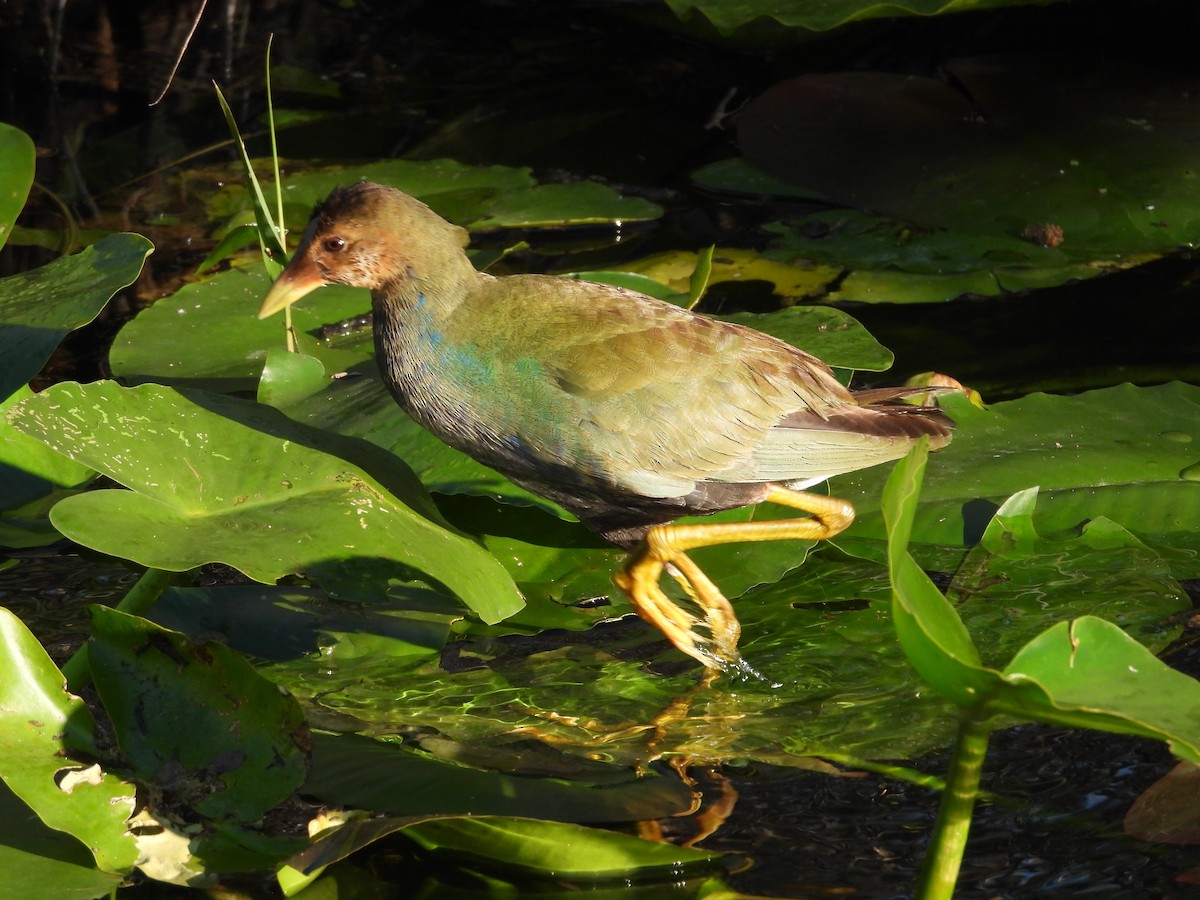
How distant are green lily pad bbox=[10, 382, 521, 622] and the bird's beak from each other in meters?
0.28

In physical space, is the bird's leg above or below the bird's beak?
below

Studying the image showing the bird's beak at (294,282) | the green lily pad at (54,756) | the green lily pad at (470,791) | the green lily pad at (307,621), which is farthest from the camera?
the bird's beak at (294,282)

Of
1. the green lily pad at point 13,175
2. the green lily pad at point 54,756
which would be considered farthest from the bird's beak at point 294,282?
the green lily pad at point 54,756

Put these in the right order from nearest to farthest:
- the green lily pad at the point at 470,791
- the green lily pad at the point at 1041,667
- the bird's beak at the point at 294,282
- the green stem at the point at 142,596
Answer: the green lily pad at the point at 1041,667 < the green lily pad at the point at 470,791 < the green stem at the point at 142,596 < the bird's beak at the point at 294,282

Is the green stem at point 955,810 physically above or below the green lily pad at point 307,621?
above

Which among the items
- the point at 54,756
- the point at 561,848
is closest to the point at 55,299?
the point at 54,756

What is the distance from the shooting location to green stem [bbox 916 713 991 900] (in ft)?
4.56

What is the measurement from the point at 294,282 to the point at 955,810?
1510 millimetres

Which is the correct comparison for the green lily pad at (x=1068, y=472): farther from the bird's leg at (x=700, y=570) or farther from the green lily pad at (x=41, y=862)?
the green lily pad at (x=41, y=862)

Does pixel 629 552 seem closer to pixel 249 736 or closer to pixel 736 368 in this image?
pixel 736 368

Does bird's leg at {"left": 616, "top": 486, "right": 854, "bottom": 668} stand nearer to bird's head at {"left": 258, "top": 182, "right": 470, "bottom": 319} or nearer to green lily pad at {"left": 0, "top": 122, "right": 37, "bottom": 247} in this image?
bird's head at {"left": 258, "top": 182, "right": 470, "bottom": 319}

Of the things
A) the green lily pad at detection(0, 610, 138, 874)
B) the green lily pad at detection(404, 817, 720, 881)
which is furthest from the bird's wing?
the green lily pad at detection(0, 610, 138, 874)

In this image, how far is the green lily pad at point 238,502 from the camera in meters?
1.86

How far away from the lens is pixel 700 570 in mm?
2490
